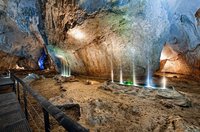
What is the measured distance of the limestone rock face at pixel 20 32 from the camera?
1166 centimetres

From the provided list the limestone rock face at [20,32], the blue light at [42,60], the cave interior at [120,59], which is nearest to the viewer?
the cave interior at [120,59]

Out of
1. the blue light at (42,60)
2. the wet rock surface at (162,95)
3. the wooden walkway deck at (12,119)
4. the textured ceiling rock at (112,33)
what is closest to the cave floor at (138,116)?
the wet rock surface at (162,95)

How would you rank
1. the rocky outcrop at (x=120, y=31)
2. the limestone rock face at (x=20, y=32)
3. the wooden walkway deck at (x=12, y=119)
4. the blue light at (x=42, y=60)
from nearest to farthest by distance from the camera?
1. the wooden walkway deck at (x=12, y=119)
2. the rocky outcrop at (x=120, y=31)
3. the limestone rock face at (x=20, y=32)
4. the blue light at (x=42, y=60)

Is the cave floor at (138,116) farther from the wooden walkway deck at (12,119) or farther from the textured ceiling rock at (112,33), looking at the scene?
the textured ceiling rock at (112,33)

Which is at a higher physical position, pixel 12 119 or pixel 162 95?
pixel 12 119

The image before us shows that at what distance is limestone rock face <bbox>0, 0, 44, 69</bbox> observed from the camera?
11.7 meters

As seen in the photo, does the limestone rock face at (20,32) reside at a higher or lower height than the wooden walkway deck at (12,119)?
higher

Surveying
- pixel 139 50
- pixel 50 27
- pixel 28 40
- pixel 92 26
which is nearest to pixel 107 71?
pixel 139 50

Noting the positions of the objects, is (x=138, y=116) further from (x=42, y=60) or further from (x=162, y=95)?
(x=42, y=60)

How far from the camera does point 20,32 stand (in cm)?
1697

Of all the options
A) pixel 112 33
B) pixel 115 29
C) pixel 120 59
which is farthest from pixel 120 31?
pixel 120 59

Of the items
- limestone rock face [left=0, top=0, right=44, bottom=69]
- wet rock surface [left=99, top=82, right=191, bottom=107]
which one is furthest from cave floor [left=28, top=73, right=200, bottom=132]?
limestone rock face [left=0, top=0, right=44, bottom=69]

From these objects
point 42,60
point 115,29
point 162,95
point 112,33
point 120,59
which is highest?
point 115,29

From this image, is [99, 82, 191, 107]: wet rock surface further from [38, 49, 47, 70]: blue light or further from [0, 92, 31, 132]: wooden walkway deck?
[38, 49, 47, 70]: blue light
